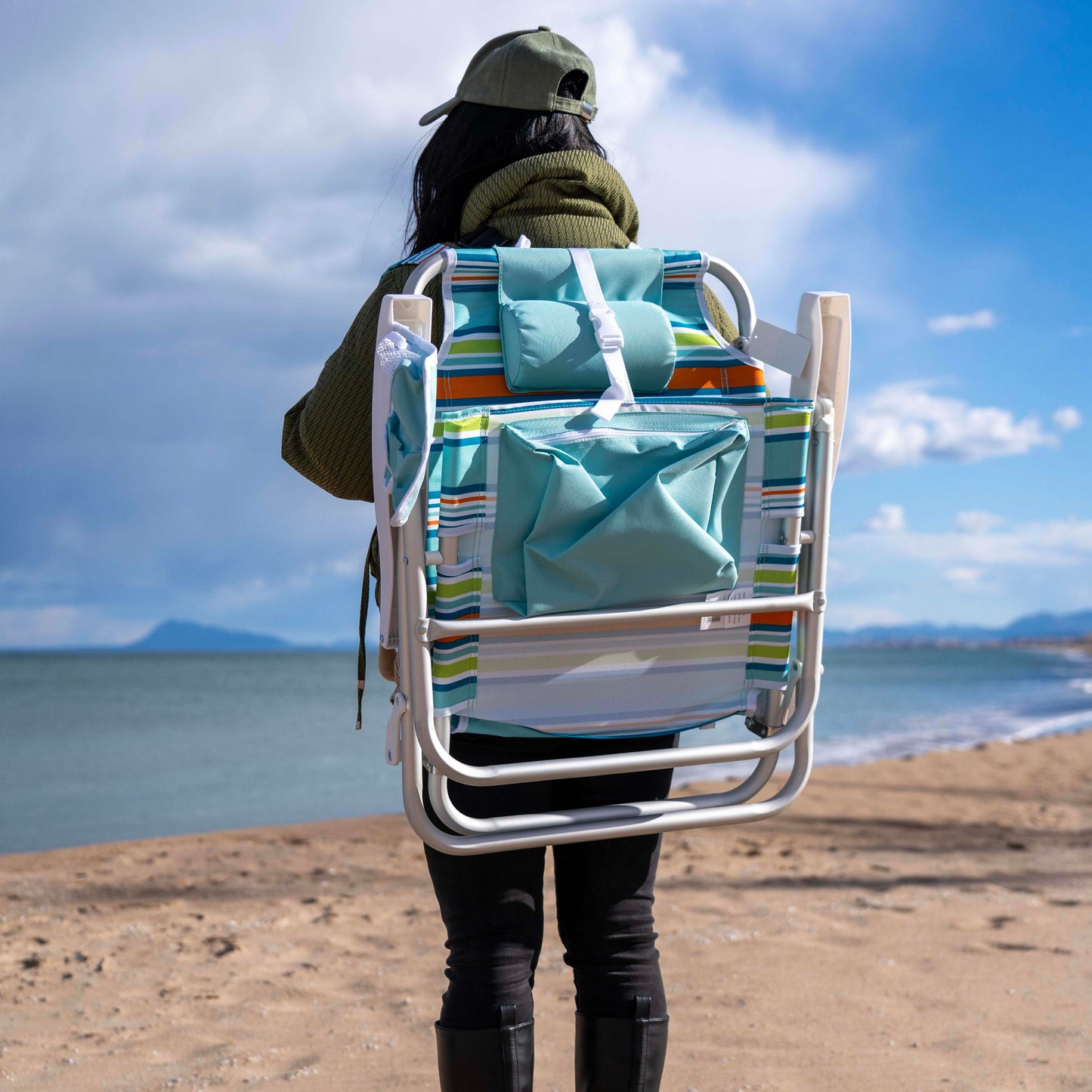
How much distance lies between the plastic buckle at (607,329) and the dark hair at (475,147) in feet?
0.97

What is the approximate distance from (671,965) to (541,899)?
1.79 m

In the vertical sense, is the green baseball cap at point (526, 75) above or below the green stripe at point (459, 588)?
above

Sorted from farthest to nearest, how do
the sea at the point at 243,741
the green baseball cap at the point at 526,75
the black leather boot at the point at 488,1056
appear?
the sea at the point at 243,741 < the green baseball cap at the point at 526,75 < the black leather boot at the point at 488,1056

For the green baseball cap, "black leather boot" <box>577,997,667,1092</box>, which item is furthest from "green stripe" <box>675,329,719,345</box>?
"black leather boot" <box>577,997,667,1092</box>

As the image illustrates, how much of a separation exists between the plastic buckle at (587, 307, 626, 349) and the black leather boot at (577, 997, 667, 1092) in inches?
35.7

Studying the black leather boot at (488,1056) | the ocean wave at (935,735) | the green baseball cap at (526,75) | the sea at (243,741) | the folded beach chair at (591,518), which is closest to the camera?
the folded beach chair at (591,518)

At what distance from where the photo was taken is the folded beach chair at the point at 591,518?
1.20 meters

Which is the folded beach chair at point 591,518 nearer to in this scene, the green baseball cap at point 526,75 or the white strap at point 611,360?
the white strap at point 611,360

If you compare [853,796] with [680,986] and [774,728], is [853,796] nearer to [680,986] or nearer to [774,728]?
[680,986]

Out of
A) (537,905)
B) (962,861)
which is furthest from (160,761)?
(537,905)

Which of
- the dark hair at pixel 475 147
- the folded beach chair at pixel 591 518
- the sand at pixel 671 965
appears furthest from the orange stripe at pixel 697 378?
the sand at pixel 671 965

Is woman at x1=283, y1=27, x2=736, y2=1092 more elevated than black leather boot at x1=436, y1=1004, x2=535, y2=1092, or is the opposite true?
woman at x1=283, y1=27, x2=736, y2=1092

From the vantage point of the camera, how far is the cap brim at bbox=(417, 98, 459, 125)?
4.86 ft

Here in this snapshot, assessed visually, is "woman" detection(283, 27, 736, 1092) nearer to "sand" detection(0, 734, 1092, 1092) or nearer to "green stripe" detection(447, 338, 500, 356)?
"green stripe" detection(447, 338, 500, 356)
